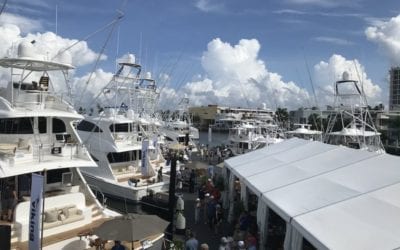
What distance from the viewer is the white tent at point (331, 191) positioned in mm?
7793

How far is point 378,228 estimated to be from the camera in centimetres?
760

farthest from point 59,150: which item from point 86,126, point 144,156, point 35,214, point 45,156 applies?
point 86,126

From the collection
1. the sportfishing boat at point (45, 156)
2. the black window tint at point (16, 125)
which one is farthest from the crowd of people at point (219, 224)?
the black window tint at point (16, 125)

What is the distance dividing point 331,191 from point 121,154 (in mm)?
17213

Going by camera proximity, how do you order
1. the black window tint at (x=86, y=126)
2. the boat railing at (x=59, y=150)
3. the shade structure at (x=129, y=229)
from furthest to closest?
the black window tint at (x=86, y=126)
the boat railing at (x=59, y=150)
the shade structure at (x=129, y=229)

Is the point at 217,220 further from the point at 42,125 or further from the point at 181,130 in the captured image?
the point at 181,130

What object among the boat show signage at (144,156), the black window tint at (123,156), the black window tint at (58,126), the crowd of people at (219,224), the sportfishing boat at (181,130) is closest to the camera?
the crowd of people at (219,224)

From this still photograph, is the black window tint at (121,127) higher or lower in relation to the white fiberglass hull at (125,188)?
higher

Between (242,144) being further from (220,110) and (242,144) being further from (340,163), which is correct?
(220,110)

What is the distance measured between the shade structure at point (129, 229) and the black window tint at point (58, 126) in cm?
633

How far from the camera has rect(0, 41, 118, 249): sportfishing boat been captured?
39.8ft

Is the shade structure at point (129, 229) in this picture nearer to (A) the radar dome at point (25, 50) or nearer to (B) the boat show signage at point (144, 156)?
(A) the radar dome at point (25, 50)

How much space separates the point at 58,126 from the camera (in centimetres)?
1535

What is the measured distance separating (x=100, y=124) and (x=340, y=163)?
1723cm
